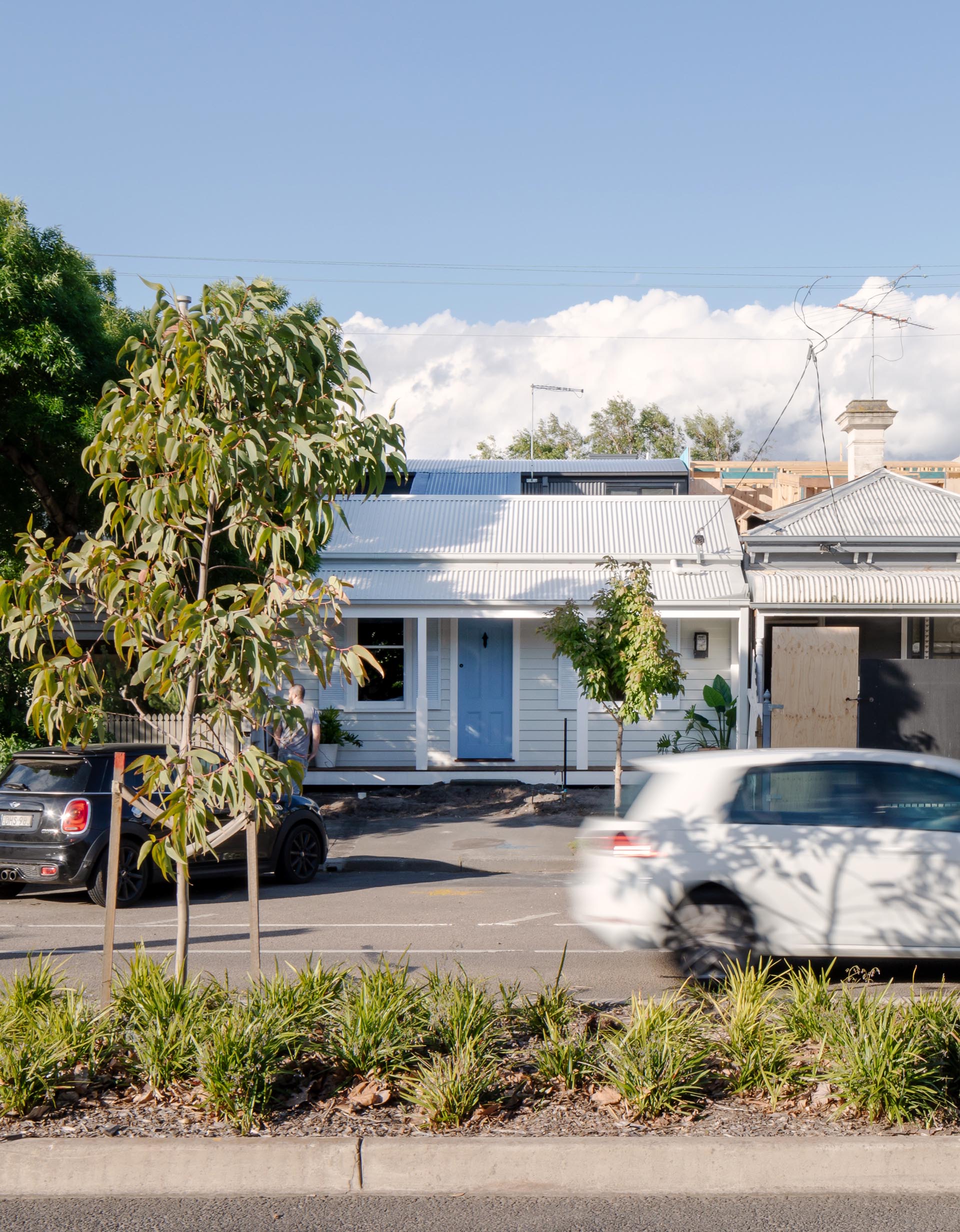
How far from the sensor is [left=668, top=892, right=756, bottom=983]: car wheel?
23.6ft

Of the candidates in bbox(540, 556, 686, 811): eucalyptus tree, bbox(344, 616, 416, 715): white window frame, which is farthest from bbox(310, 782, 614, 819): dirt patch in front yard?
bbox(540, 556, 686, 811): eucalyptus tree

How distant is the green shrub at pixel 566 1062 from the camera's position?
4.98m

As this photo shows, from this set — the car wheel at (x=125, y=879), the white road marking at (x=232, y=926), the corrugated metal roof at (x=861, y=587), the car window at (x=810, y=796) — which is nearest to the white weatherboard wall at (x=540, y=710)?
the corrugated metal roof at (x=861, y=587)

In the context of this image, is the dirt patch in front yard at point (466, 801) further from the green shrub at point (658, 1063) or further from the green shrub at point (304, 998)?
the green shrub at point (658, 1063)

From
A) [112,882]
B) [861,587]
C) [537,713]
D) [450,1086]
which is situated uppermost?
[861,587]

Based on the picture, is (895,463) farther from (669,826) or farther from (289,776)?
(289,776)

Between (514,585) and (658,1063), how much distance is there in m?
14.2

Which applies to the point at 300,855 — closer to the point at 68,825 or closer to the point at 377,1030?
the point at 68,825

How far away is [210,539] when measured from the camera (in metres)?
5.82

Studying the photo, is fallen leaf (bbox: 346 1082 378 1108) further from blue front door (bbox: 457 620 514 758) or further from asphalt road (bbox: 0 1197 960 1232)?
blue front door (bbox: 457 620 514 758)

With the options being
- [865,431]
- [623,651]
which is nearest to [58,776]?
[623,651]

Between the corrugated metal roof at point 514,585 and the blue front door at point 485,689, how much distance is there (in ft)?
3.16

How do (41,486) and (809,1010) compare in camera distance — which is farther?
(41,486)

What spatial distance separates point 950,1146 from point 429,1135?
2022 mm
